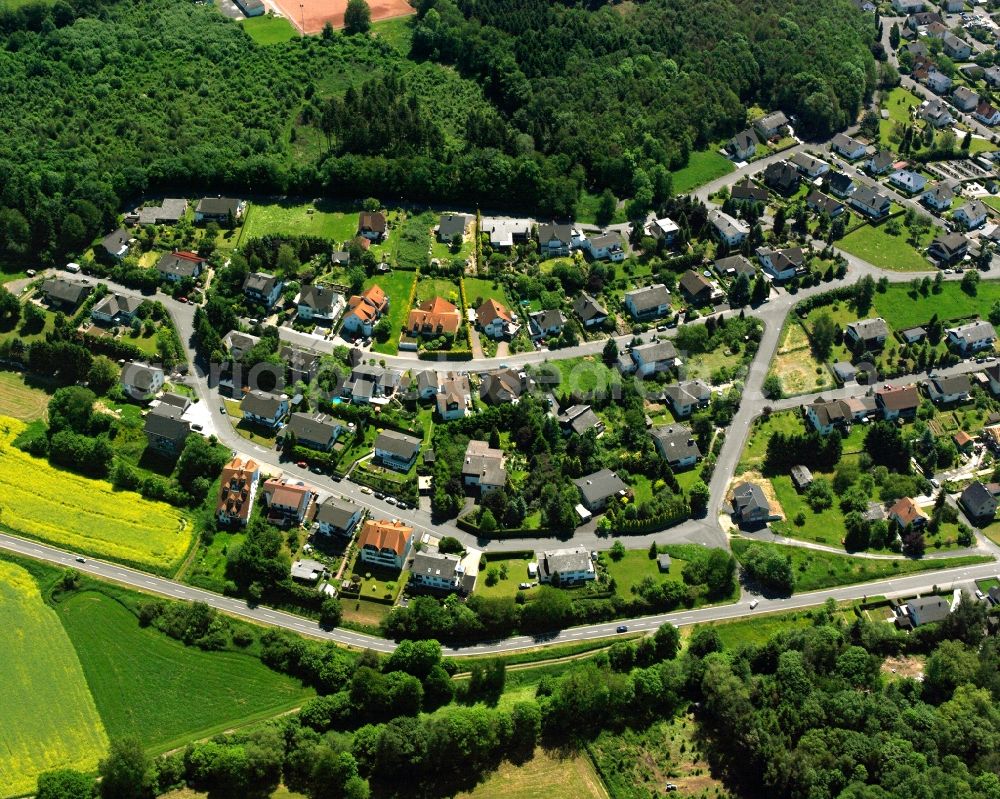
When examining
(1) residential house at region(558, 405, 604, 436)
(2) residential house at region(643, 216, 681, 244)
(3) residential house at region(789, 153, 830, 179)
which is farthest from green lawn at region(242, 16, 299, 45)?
(1) residential house at region(558, 405, 604, 436)

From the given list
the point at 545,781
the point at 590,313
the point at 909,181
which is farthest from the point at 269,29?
the point at 545,781

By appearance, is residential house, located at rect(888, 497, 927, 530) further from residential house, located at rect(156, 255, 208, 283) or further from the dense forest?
residential house, located at rect(156, 255, 208, 283)

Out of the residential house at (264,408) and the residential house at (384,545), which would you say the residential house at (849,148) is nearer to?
the residential house at (264,408)

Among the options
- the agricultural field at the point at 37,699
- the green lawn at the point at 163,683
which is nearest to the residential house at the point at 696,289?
the green lawn at the point at 163,683

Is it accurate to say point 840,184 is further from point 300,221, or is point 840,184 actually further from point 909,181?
point 300,221

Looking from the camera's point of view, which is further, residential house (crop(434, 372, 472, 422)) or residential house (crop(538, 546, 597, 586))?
residential house (crop(434, 372, 472, 422))

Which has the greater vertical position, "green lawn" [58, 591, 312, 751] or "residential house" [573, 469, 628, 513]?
"residential house" [573, 469, 628, 513]

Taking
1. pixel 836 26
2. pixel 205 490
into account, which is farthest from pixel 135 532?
pixel 836 26
